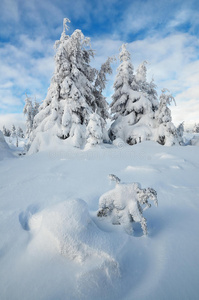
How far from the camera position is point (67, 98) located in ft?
40.5

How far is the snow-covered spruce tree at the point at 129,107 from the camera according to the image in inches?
598

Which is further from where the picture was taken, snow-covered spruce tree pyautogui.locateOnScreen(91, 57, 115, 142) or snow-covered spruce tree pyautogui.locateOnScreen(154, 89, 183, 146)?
snow-covered spruce tree pyautogui.locateOnScreen(91, 57, 115, 142)

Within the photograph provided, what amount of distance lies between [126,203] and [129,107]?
15.2 metres

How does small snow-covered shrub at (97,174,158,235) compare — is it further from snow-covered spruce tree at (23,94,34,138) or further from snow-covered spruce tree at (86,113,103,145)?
snow-covered spruce tree at (23,94,34,138)

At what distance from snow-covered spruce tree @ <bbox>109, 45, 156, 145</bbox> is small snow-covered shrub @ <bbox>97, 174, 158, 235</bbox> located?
1279cm

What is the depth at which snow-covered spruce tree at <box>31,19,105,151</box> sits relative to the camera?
37.9ft

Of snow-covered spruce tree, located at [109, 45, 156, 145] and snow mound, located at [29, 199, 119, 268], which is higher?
snow-covered spruce tree, located at [109, 45, 156, 145]

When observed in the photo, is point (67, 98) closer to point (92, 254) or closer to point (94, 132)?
point (94, 132)

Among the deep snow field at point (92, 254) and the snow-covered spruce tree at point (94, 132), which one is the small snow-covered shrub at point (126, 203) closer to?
the deep snow field at point (92, 254)

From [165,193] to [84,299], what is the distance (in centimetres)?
285

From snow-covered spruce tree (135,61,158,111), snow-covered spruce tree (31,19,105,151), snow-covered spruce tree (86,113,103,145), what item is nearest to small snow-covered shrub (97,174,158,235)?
snow-covered spruce tree (86,113,103,145)

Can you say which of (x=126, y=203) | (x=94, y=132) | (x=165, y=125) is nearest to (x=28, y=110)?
(x=94, y=132)

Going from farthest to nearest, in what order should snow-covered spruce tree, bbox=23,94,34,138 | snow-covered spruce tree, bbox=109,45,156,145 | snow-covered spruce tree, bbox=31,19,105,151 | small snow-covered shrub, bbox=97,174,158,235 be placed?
snow-covered spruce tree, bbox=23,94,34,138
snow-covered spruce tree, bbox=109,45,156,145
snow-covered spruce tree, bbox=31,19,105,151
small snow-covered shrub, bbox=97,174,158,235

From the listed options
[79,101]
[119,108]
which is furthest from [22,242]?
[119,108]
